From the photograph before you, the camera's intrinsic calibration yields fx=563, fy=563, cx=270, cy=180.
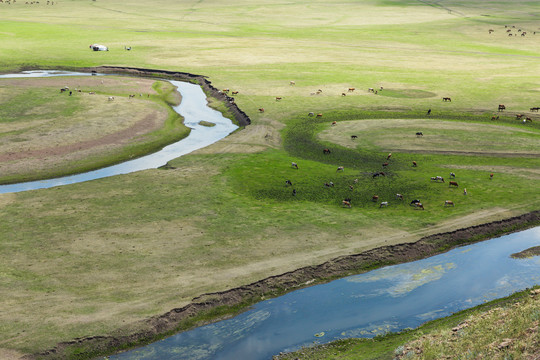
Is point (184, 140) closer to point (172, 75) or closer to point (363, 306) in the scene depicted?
point (172, 75)

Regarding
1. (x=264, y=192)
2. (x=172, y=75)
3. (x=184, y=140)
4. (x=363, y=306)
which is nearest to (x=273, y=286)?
(x=363, y=306)

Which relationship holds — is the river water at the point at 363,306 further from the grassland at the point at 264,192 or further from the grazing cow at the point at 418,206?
the grazing cow at the point at 418,206

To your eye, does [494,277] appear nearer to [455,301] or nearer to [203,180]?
[455,301]

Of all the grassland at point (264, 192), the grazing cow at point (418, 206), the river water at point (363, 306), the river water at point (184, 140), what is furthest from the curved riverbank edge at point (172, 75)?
the river water at point (363, 306)

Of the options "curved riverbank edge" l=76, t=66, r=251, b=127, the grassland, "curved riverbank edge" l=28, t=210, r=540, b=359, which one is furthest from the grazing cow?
"curved riverbank edge" l=76, t=66, r=251, b=127

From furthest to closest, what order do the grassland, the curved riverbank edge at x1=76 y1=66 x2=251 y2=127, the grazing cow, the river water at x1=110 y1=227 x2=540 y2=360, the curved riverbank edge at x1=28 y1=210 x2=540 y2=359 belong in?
the curved riverbank edge at x1=76 y1=66 x2=251 y2=127 → the grazing cow → the grassland → the river water at x1=110 y1=227 x2=540 y2=360 → the curved riverbank edge at x1=28 y1=210 x2=540 y2=359

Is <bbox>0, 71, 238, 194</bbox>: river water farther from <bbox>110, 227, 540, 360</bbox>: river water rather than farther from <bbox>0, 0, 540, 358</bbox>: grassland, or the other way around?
<bbox>110, 227, 540, 360</bbox>: river water
